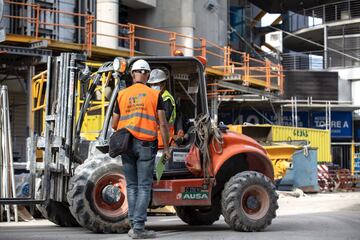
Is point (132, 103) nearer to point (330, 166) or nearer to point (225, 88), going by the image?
point (225, 88)

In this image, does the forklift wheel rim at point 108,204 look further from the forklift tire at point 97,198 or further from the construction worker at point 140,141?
the construction worker at point 140,141

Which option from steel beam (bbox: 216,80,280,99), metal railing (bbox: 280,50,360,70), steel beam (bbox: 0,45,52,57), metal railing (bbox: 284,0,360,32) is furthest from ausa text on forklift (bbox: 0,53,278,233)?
metal railing (bbox: 284,0,360,32)

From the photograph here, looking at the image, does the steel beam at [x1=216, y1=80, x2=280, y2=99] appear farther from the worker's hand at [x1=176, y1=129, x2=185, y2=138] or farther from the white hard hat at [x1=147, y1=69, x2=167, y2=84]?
the white hard hat at [x1=147, y1=69, x2=167, y2=84]

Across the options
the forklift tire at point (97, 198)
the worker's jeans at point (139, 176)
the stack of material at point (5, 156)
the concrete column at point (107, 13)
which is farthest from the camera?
the concrete column at point (107, 13)

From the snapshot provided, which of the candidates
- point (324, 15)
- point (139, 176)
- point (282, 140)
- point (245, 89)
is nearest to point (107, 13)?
point (245, 89)

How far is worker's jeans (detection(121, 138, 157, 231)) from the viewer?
7977 millimetres

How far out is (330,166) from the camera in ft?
98.4

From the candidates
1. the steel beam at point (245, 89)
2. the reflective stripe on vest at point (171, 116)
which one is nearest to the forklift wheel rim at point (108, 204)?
the reflective stripe on vest at point (171, 116)

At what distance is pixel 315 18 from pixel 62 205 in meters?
37.3

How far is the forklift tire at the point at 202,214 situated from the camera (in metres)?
10.8

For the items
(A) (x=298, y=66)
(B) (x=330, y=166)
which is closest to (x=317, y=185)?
(B) (x=330, y=166)

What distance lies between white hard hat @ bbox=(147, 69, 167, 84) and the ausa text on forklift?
0.69 ft

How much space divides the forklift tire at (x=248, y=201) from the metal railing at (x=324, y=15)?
35.1 m

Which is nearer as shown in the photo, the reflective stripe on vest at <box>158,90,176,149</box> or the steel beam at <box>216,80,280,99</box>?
the reflective stripe on vest at <box>158,90,176,149</box>
